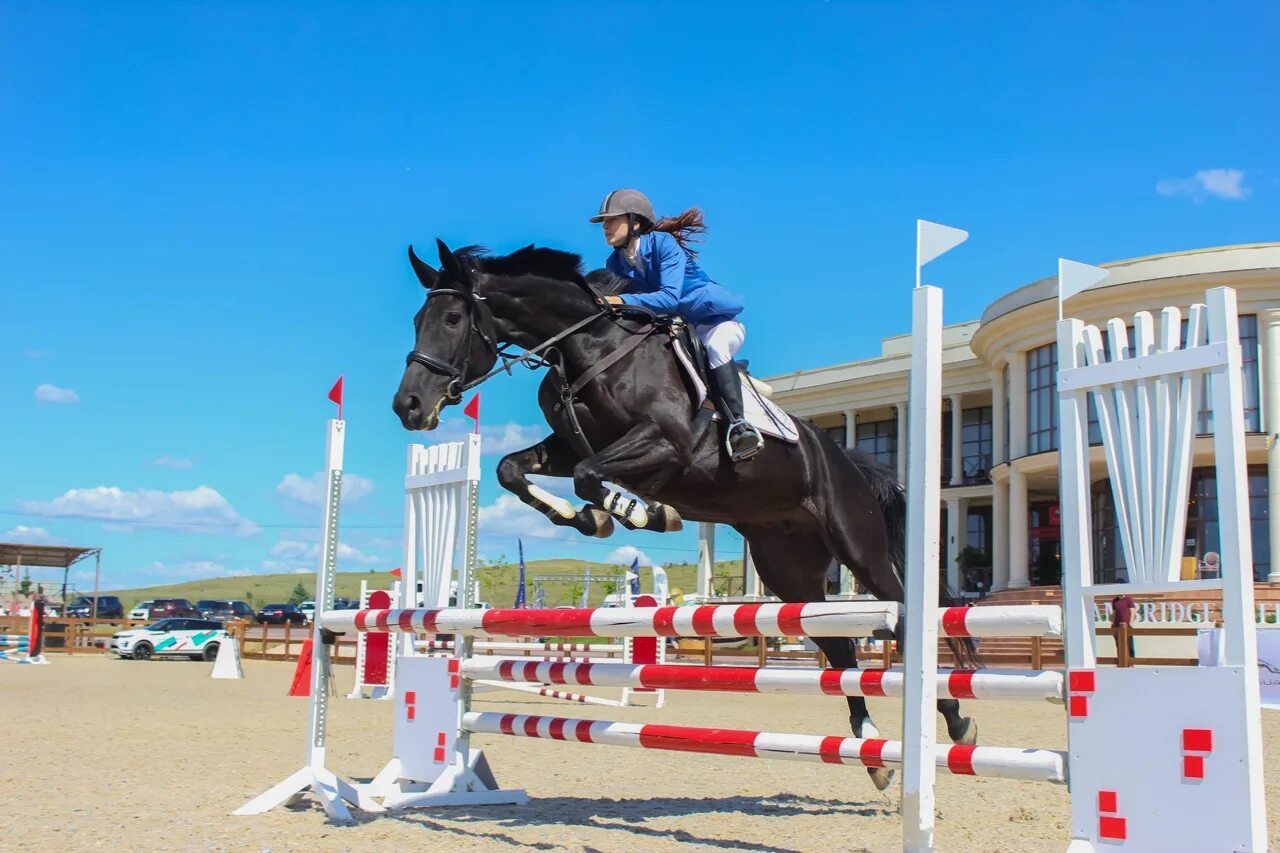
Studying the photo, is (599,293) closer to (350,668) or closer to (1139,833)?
(1139,833)

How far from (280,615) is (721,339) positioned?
164 ft

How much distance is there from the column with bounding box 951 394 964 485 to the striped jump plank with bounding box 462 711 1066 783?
33898 millimetres

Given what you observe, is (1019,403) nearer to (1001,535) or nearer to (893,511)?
(1001,535)

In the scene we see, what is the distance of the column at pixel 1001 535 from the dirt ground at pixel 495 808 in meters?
22.7

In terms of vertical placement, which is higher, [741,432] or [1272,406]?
[1272,406]

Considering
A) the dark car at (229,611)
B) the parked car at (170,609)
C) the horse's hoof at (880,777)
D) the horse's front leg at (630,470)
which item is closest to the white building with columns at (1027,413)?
the horse's hoof at (880,777)

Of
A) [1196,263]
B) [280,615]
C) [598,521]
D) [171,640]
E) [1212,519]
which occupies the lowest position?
[280,615]

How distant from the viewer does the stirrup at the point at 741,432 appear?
5.04 metres

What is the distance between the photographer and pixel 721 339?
5312mm

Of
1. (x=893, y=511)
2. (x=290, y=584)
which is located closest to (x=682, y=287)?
(x=893, y=511)

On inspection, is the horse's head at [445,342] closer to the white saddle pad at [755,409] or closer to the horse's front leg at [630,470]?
the horse's front leg at [630,470]

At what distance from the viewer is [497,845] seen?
14.4 feet

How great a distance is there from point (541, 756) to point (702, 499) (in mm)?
3739

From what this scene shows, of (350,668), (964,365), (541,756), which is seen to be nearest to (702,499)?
(541,756)
